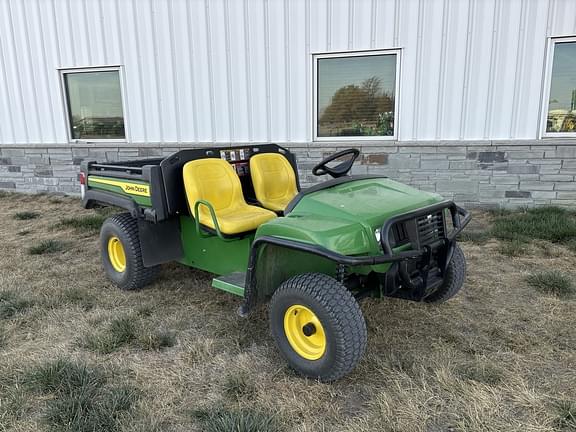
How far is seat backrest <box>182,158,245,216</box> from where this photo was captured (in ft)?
10.4

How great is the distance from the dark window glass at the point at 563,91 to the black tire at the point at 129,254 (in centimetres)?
524

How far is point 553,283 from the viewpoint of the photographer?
354cm

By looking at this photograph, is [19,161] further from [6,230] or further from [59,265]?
[59,265]

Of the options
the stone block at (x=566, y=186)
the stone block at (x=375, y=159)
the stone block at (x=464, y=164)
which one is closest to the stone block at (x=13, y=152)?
the stone block at (x=375, y=159)

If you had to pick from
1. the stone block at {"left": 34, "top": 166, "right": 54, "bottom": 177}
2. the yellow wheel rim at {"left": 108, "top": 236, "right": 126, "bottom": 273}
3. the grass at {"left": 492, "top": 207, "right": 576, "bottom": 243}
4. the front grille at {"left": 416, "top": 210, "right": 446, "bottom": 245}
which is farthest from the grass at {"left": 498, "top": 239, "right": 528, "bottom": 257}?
the stone block at {"left": 34, "top": 166, "right": 54, "bottom": 177}

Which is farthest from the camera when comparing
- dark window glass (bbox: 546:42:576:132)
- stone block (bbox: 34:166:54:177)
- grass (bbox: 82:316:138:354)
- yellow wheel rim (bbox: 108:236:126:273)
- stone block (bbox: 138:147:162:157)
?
stone block (bbox: 34:166:54:177)

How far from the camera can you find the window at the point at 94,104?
7.34 m

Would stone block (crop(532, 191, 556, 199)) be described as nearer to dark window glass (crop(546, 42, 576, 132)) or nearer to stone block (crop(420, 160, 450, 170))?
dark window glass (crop(546, 42, 576, 132))

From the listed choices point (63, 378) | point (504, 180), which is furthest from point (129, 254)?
point (504, 180)

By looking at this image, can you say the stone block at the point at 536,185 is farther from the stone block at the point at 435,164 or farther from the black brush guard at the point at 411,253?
the black brush guard at the point at 411,253

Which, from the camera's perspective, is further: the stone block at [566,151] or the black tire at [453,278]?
the stone block at [566,151]

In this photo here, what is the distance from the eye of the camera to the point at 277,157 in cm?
383

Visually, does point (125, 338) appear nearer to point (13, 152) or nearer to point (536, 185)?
point (536, 185)

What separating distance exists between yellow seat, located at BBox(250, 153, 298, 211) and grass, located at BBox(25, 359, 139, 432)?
171 cm
